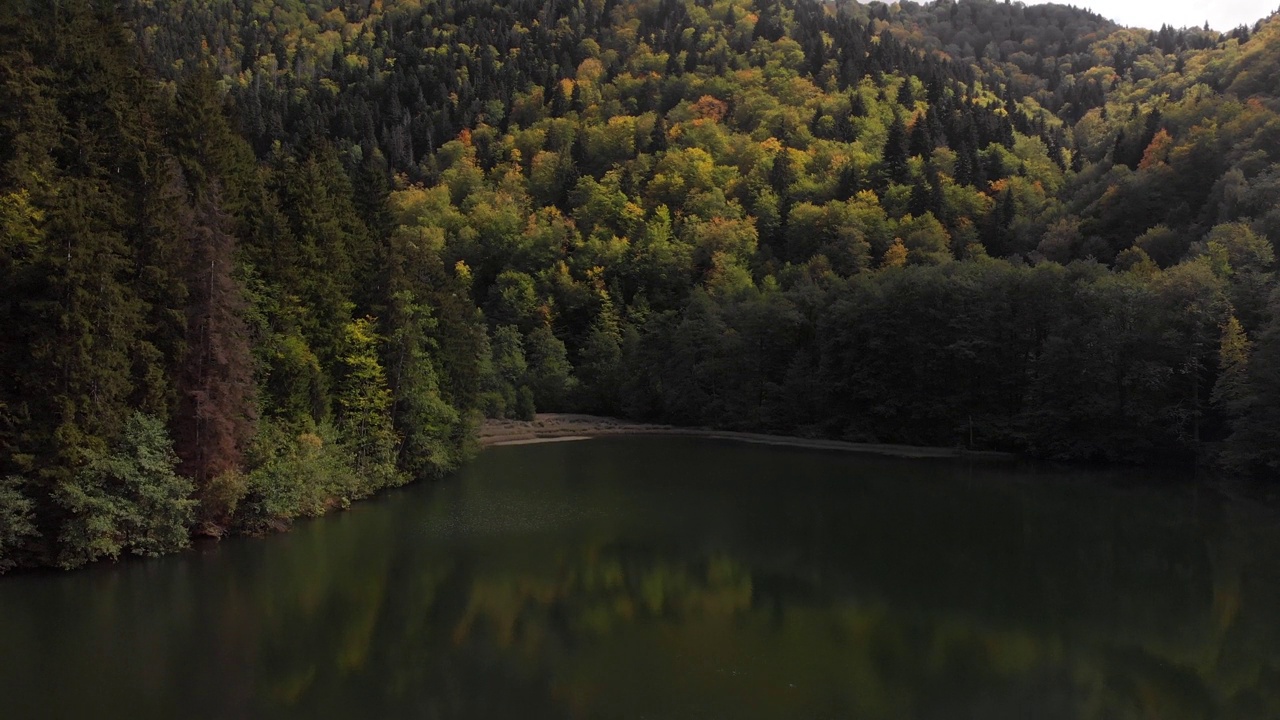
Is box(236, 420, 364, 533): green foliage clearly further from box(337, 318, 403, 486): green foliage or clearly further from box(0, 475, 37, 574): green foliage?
box(0, 475, 37, 574): green foliage

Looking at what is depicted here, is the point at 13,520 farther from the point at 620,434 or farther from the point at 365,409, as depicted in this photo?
the point at 620,434

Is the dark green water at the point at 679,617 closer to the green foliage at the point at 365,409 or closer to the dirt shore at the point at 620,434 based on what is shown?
the green foliage at the point at 365,409

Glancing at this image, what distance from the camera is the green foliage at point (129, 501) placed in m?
27.8

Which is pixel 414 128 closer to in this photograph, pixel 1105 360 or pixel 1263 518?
pixel 1105 360

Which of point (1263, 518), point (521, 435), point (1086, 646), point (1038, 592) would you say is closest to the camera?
point (1086, 646)

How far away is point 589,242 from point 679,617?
85.7 metres

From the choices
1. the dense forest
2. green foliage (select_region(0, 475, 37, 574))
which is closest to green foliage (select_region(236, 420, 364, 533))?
the dense forest

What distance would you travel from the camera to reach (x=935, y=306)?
68375 millimetres

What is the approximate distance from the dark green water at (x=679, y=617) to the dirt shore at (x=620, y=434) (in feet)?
75.0

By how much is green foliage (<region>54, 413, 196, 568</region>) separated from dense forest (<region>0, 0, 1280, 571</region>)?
0.40 ft

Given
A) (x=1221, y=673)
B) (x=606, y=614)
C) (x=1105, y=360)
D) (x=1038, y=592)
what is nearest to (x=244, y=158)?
(x=606, y=614)

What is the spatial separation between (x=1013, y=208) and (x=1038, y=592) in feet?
239

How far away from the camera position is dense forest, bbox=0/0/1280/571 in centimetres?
3025

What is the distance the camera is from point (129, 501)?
2920 cm
